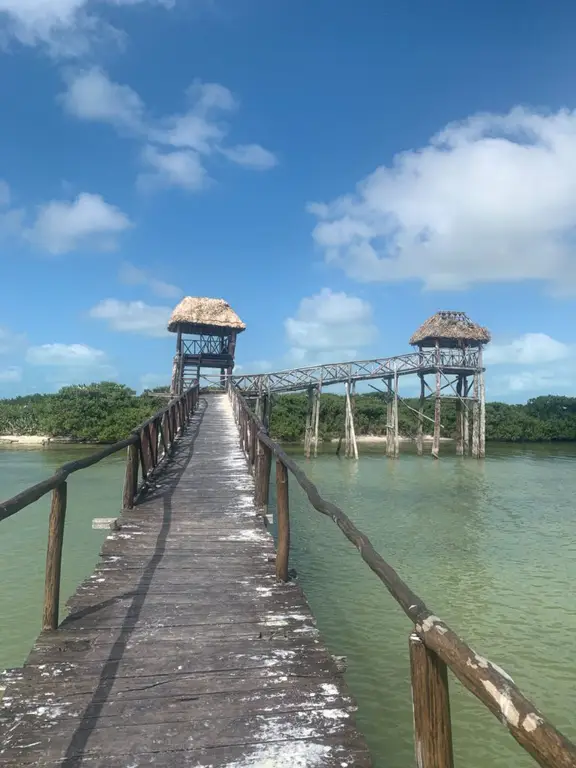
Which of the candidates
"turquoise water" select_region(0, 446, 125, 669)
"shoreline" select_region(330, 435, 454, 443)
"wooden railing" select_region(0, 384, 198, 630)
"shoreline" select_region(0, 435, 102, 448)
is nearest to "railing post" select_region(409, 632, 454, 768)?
"wooden railing" select_region(0, 384, 198, 630)

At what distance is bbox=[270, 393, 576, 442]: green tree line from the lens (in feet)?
135

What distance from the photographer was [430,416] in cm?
4466

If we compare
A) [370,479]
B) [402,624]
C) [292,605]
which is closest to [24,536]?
[402,624]

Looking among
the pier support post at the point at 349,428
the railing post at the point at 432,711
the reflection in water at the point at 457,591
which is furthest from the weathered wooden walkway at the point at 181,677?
the pier support post at the point at 349,428

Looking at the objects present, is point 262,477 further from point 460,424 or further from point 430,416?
point 430,416

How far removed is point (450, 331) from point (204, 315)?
591 inches

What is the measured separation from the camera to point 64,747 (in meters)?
2.84

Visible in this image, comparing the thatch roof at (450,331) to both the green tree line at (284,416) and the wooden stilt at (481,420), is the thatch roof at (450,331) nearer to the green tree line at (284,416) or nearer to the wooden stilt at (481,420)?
the wooden stilt at (481,420)

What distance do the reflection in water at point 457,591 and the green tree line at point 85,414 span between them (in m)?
20.3

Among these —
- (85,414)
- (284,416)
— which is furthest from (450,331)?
(85,414)

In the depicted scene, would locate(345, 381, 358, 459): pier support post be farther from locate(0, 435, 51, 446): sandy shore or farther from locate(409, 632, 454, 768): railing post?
locate(409, 632, 454, 768): railing post

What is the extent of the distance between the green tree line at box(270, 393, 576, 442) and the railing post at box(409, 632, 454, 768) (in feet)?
121

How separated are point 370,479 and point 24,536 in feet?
42.4

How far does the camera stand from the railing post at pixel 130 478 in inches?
296
